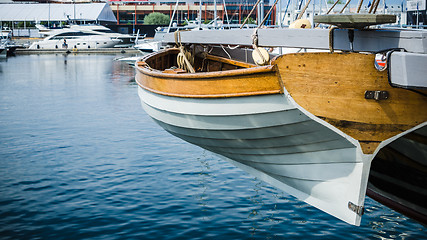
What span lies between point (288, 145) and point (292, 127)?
1.52 feet

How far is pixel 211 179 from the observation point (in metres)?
9.15

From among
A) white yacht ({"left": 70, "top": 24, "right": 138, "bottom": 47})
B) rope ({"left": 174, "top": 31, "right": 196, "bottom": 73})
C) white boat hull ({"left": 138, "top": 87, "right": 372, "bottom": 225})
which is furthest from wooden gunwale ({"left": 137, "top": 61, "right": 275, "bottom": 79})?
white yacht ({"left": 70, "top": 24, "right": 138, "bottom": 47})

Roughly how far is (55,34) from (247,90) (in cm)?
6904

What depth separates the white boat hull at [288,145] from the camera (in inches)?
209

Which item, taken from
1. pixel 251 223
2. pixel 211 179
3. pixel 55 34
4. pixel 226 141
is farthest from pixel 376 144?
pixel 55 34

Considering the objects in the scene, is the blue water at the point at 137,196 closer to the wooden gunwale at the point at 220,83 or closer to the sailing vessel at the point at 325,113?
the sailing vessel at the point at 325,113

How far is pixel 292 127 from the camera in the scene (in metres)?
5.41

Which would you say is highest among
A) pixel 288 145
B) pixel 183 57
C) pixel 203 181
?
pixel 183 57

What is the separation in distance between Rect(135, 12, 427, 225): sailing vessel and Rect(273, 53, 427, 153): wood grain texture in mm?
10

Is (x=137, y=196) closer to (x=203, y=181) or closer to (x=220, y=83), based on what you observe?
(x=203, y=181)

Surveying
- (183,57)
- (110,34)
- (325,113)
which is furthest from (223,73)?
(110,34)

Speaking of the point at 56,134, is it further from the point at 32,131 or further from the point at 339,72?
the point at 339,72

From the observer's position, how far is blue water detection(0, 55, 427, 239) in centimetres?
680

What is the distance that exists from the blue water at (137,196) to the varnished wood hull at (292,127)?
0.91 meters
